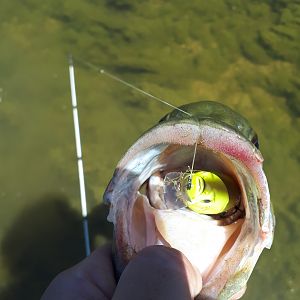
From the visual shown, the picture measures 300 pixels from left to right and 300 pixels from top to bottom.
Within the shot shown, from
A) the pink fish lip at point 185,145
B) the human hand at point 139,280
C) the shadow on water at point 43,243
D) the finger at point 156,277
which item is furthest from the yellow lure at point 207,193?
the shadow on water at point 43,243

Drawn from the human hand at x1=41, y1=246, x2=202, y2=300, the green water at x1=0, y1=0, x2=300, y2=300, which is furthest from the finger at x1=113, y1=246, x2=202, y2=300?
the green water at x1=0, y1=0, x2=300, y2=300

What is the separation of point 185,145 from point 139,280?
553mm

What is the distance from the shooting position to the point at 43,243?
282cm

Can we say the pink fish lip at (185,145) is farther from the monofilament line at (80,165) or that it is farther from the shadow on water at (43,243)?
the shadow on water at (43,243)

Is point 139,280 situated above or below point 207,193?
above

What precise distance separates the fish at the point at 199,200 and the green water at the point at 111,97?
3.28 ft

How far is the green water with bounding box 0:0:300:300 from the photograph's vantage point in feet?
9.23

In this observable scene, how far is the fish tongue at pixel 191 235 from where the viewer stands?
1815 millimetres

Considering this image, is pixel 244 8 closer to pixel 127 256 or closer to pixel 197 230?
pixel 197 230

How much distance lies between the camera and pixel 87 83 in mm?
3264

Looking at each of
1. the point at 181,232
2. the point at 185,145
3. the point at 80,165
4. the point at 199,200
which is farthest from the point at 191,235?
the point at 80,165

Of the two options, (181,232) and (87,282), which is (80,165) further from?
(87,282)

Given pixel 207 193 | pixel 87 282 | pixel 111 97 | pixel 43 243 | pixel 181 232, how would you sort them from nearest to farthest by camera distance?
pixel 87 282, pixel 207 193, pixel 181 232, pixel 43 243, pixel 111 97

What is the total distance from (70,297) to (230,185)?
0.63 meters
